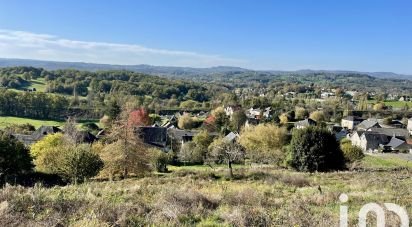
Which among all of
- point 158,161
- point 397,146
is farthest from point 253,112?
point 158,161

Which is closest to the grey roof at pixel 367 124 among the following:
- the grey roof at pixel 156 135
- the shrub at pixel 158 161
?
the grey roof at pixel 156 135

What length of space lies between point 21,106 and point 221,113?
184 ft

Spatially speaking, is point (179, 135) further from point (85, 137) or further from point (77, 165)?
point (77, 165)

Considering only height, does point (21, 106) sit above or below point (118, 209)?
below

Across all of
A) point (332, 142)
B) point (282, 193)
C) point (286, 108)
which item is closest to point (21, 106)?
point (286, 108)

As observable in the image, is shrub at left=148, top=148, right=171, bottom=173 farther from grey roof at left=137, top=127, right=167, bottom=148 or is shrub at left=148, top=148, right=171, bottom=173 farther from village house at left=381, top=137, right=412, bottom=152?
village house at left=381, top=137, right=412, bottom=152

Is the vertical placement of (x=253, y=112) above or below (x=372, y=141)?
below

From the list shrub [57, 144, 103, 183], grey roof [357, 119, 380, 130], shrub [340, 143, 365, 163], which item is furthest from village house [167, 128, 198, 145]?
grey roof [357, 119, 380, 130]

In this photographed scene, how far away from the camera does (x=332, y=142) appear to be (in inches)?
1358

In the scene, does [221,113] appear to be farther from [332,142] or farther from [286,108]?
[332,142]

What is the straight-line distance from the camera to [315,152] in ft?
110

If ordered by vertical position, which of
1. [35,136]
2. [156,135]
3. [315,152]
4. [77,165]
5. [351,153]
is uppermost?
[315,152]

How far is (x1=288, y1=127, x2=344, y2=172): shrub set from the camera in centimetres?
3353

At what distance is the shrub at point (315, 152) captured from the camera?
33531 mm
